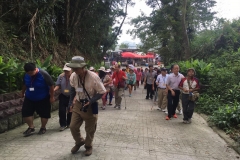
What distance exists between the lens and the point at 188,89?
658 cm

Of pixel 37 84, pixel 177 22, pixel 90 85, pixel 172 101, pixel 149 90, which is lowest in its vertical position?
pixel 149 90

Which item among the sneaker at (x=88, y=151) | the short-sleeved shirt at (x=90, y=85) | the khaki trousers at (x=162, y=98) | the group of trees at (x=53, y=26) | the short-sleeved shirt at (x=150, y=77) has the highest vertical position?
the group of trees at (x=53, y=26)

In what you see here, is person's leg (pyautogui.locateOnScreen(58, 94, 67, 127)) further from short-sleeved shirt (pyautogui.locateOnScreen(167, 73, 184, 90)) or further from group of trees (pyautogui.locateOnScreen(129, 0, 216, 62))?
group of trees (pyautogui.locateOnScreen(129, 0, 216, 62))

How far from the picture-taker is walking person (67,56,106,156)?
3822 mm

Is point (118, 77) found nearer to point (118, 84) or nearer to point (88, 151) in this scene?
point (118, 84)

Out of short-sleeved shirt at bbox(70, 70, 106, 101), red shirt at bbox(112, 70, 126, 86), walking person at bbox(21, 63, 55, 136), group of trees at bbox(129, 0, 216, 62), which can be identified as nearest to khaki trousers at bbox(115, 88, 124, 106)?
red shirt at bbox(112, 70, 126, 86)

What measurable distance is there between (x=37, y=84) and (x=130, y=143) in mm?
2257

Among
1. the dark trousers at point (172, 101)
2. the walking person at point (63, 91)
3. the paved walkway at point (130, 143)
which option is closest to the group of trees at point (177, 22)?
the dark trousers at point (172, 101)

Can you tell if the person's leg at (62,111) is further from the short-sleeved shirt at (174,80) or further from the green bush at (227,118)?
the green bush at (227,118)

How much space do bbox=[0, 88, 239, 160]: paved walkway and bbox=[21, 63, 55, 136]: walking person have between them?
A: 0.47 m

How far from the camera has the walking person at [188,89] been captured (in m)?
6.56

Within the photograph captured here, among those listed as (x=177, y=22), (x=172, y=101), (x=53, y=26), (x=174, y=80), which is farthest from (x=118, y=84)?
(x=177, y=22)

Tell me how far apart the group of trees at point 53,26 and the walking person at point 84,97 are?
5001 mm

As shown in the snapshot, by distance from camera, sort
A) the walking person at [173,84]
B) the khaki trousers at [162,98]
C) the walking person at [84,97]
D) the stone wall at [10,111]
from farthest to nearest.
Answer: the khaki trousers at [162,98]
the walking person at [173,84]
the stone wall at [10,111]
the walking person at [84,97]
